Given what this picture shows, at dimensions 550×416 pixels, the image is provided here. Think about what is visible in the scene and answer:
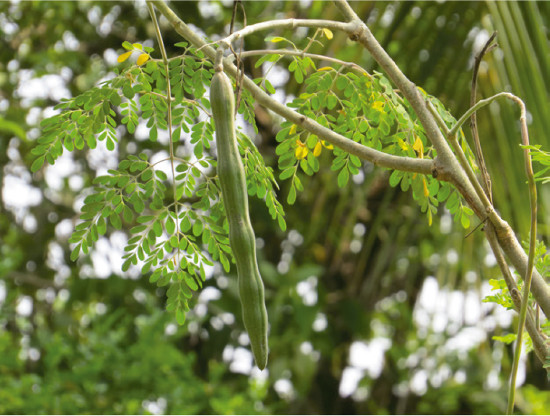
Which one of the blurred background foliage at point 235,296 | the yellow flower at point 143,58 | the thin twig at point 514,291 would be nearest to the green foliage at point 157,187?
the yellow flower at point 143,58

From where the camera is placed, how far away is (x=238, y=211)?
74cm

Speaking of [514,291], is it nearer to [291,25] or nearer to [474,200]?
[474,200]

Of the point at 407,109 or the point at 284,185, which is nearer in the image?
the point at 407,109

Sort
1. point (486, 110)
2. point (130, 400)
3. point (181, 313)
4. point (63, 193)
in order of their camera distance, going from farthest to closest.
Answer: point (63, 193) → point (130, 400) → point (486, 110) → point (181, 313)

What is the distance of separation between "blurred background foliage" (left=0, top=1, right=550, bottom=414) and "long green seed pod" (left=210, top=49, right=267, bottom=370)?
7.11 ft

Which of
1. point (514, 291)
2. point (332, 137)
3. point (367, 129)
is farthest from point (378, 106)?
point (514, 291)

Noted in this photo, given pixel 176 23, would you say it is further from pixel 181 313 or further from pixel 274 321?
pixel 274 321

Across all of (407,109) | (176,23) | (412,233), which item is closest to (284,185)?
(412,233)

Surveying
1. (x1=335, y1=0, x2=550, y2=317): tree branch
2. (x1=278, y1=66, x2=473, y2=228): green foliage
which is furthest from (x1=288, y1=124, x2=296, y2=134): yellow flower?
(x1=335, y1=0, x2=550, y2=317): tree branch

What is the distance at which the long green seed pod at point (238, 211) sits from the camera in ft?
2.35

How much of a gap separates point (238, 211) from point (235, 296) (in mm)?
2853

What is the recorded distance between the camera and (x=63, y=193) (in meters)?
4.11

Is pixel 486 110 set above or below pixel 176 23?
below

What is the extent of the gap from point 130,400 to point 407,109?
7.73 feet
